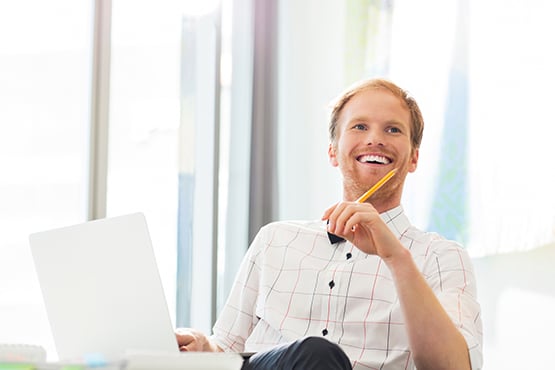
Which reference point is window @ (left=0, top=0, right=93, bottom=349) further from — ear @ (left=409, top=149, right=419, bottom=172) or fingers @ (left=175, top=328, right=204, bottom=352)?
ear @ (left=409, top=149, right=419, bottom=172)

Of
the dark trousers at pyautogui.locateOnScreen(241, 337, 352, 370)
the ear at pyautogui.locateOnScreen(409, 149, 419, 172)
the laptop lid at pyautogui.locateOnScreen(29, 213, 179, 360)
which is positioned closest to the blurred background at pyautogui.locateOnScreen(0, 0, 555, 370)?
the ear at pyautogui.locateOnScreen(409, 149, 419, 172)

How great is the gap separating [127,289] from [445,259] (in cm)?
74

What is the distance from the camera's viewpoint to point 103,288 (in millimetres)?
1364

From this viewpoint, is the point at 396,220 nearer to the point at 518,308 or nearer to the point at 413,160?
the point at 413,160

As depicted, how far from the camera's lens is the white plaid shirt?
5.60 feet

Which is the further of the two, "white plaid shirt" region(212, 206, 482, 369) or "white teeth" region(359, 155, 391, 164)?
"white teeth" region(359, 155, 391, 164)

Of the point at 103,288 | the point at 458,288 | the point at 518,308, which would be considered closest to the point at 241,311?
the point at 458,288

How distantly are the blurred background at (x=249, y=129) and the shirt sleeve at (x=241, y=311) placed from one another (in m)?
0.83

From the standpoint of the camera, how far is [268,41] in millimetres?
3281

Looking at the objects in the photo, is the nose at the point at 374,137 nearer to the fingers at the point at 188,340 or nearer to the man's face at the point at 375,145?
the man's face at the point at 375,145

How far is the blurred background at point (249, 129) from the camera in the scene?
2.44 meters

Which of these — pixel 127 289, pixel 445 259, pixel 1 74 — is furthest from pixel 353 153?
pixel 1 74

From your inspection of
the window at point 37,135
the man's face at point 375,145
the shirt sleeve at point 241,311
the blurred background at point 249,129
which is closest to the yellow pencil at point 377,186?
the man's face at point 375,145

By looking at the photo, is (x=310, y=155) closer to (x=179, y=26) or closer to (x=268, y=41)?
(x=268, y=41)
